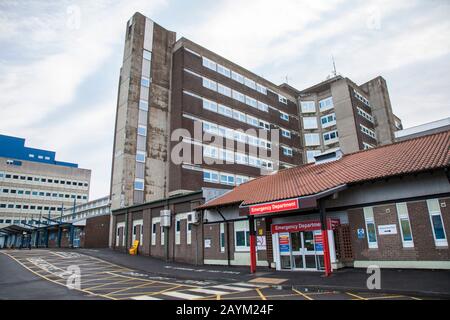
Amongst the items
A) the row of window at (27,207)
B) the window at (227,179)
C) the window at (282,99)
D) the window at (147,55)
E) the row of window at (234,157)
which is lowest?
the window at (227,179)

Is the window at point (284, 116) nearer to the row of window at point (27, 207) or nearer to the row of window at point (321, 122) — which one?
the row of window at point (321, 122)

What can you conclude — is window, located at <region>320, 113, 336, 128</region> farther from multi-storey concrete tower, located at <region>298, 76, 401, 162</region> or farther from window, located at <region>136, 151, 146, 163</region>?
window, located at <region>136, 151, 146, 163</region>

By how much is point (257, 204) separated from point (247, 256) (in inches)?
202

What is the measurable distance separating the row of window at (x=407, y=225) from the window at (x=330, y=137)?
1501 inches

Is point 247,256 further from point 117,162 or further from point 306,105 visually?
point 306,105

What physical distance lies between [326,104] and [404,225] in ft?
141

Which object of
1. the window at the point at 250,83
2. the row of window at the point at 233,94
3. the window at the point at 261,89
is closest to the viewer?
the row of window at the point at 233,94

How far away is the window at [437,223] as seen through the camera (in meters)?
13.3

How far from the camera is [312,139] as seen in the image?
55.4m

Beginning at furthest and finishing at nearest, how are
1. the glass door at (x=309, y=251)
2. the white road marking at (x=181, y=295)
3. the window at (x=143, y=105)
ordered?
the window at (x=143, y=105), the glass door at (x=309, y=251), the white road marking at (x=181, y=295)

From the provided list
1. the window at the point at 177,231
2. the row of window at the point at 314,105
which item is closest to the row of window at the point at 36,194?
the row of window at the point at 314,105

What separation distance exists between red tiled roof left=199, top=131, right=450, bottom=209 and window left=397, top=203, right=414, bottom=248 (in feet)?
6.43

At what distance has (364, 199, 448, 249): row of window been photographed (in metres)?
13.5

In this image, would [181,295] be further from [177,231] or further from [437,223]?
[177,231]
